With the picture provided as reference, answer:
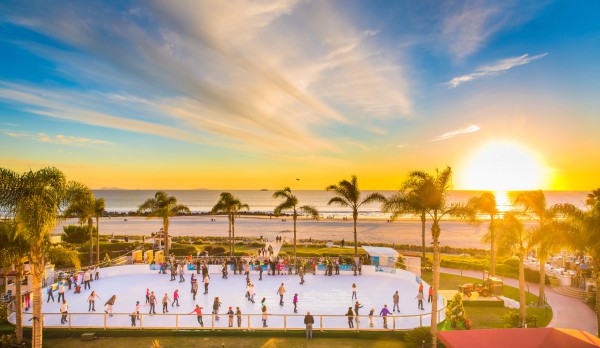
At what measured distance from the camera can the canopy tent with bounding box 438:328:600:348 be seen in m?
13.5

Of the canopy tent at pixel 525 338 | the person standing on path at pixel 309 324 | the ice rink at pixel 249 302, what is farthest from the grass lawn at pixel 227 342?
the canopy tent at pixel 525 338

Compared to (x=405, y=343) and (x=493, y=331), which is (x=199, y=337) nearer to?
(x=405, y=343)

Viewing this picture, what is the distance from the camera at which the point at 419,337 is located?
1930 cm

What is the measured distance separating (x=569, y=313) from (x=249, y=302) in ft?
67.5

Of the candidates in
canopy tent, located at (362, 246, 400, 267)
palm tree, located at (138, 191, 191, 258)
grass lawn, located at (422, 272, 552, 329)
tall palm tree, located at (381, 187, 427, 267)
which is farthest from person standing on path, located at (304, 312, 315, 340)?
palm tree, located at (138, 191, 191, 258)

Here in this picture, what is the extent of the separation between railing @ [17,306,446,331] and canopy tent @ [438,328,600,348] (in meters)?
5.14

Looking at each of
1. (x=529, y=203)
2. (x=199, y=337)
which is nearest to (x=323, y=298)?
(x=199, y=337)

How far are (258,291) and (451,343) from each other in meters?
17.3

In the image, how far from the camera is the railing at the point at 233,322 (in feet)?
67.5

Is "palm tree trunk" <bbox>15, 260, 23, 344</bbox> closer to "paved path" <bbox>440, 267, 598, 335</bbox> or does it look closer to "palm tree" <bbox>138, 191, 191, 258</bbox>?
"palm tree" <bbox>138, 191, 191, 258</bbox>

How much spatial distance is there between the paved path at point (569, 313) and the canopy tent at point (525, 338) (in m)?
9.76

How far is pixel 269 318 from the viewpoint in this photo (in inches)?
874

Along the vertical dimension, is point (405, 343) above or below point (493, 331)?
below

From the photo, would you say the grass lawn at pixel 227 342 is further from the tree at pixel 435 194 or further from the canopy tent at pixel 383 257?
the canopy tent at pixel 383 257
